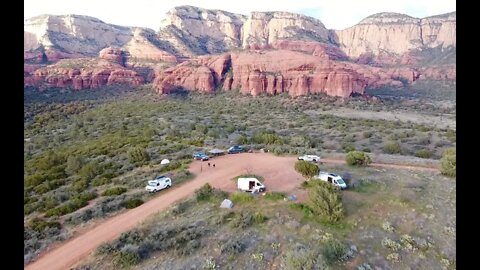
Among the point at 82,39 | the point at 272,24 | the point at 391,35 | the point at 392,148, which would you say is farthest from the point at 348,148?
the point at 82,39

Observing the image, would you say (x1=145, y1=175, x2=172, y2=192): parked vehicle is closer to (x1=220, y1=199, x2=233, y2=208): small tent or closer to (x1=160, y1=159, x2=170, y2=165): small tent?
(x1=220, y1=199, x2=233, y2=208): small tent

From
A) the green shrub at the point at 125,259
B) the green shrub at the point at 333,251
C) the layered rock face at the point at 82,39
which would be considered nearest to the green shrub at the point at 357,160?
the green shrub at the point at 333,251

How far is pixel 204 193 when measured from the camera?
12.8 m

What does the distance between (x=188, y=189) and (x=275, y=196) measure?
389cm

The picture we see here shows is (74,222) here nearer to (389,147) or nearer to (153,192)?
(153,192)

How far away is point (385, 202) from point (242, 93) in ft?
156

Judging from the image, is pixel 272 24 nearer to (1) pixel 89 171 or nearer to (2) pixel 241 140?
(2) pixel 241 140

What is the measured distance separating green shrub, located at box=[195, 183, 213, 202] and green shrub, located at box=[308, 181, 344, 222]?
3.96 m

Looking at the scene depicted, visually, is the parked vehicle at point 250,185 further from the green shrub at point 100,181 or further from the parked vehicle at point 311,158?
the green shrub at point 100,181

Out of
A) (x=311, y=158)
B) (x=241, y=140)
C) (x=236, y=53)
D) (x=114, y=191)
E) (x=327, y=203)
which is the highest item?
(x=236, y=53)

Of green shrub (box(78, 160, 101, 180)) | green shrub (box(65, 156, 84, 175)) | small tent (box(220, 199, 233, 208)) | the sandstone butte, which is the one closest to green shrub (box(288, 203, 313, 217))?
small tent (box(220, 199, 233, 208))

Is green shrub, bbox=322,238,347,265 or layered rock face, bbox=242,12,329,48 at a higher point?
layered rock face, bbox=242,12,329,48

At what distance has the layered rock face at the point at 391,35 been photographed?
325 ft

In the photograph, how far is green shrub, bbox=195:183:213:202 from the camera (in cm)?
1259
